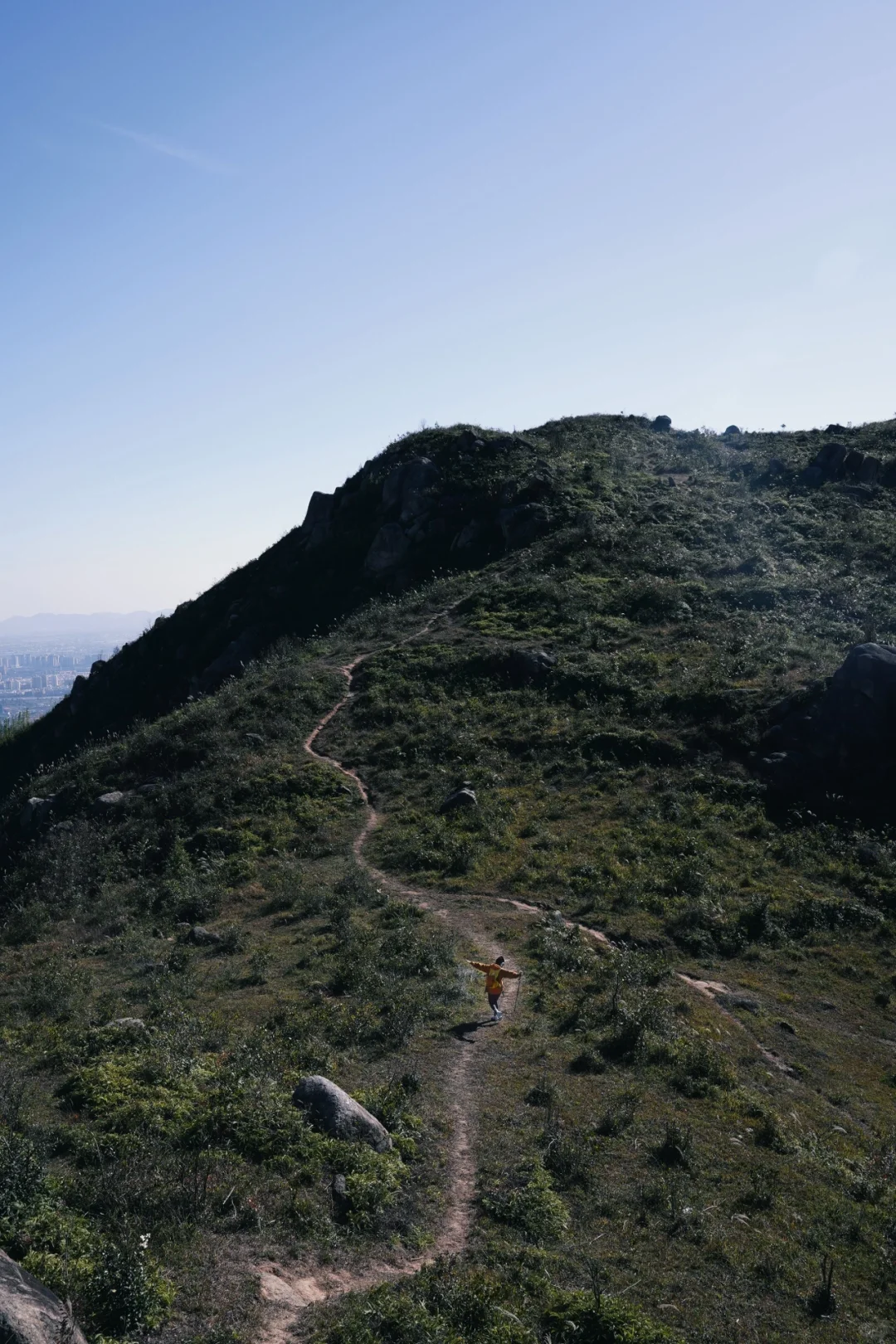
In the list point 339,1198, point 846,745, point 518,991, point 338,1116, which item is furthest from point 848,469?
point 339,1198

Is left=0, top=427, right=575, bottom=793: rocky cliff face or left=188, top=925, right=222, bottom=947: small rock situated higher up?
left=0, top=427, right=575, bottom=793: rocky cliff face

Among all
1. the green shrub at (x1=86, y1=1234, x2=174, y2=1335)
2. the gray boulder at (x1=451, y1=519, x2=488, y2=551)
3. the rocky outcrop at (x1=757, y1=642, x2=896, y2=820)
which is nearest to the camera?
the green shrub at (x1=86, y1=1234, x2=174, y2=1335)

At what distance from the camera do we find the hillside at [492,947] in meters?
9.30

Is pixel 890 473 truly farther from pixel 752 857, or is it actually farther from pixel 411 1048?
pixel 411 1048

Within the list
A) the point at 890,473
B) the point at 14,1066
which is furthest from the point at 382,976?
the point at 890,473

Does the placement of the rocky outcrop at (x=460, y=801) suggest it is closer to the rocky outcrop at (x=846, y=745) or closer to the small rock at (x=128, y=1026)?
the rocky outcrop at (x=846, y=745)

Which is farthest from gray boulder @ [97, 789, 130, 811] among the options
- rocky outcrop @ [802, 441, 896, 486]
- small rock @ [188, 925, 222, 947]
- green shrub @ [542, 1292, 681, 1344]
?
rocky outcrop @ [802, 441, 896, 486]

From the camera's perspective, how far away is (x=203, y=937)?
21125 mm

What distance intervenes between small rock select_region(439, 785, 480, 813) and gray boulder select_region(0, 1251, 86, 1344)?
20848 mm

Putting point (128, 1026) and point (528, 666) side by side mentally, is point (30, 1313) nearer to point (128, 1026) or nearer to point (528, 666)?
point (128, 1026)

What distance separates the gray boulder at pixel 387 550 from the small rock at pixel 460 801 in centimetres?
2436

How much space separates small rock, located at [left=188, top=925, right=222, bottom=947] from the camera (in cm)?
2094

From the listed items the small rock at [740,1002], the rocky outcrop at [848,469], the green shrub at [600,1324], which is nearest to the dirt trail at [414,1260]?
the green shrub at [600,1324]

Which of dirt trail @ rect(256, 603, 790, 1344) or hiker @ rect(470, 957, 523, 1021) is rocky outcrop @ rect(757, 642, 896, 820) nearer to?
dirt trail @ rect(256, 603, 790, 1344)
